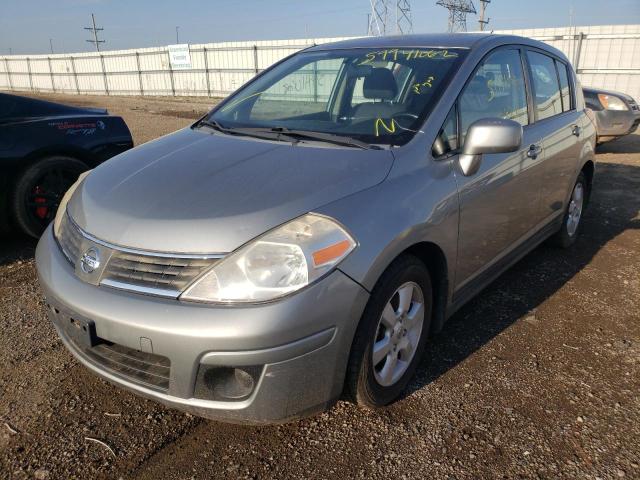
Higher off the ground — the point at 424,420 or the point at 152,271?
the point at 152,271

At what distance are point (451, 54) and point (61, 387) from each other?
278 cm

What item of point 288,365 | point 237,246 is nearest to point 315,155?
point 237,246

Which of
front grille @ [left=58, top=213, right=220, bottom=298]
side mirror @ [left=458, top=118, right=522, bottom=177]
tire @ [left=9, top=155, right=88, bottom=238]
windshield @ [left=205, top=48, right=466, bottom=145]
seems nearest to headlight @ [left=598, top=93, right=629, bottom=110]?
windshield @ [left=205, top=48, right=466, bottom=145]

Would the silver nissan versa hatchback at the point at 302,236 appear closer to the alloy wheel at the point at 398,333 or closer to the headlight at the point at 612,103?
the alloy wheel at the point at 398,333

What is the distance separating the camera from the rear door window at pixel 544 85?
3.66m

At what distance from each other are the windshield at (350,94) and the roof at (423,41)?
0.08 m

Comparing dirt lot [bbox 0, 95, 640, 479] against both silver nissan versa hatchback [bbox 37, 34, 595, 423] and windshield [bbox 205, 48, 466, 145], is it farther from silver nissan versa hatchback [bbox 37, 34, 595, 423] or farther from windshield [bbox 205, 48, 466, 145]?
windshield [bbox 205, 48, 466, 145]

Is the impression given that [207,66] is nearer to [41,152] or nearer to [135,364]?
[41,152]

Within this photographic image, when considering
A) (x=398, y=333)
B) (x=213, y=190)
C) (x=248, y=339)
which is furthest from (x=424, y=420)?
(x=213, y=190)

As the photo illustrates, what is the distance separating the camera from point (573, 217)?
15.0 feet

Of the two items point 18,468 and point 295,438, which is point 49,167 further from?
point 295,438

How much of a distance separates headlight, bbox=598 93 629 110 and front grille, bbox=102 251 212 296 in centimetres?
939

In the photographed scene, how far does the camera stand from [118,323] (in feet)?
6.25

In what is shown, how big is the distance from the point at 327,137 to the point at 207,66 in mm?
23384
